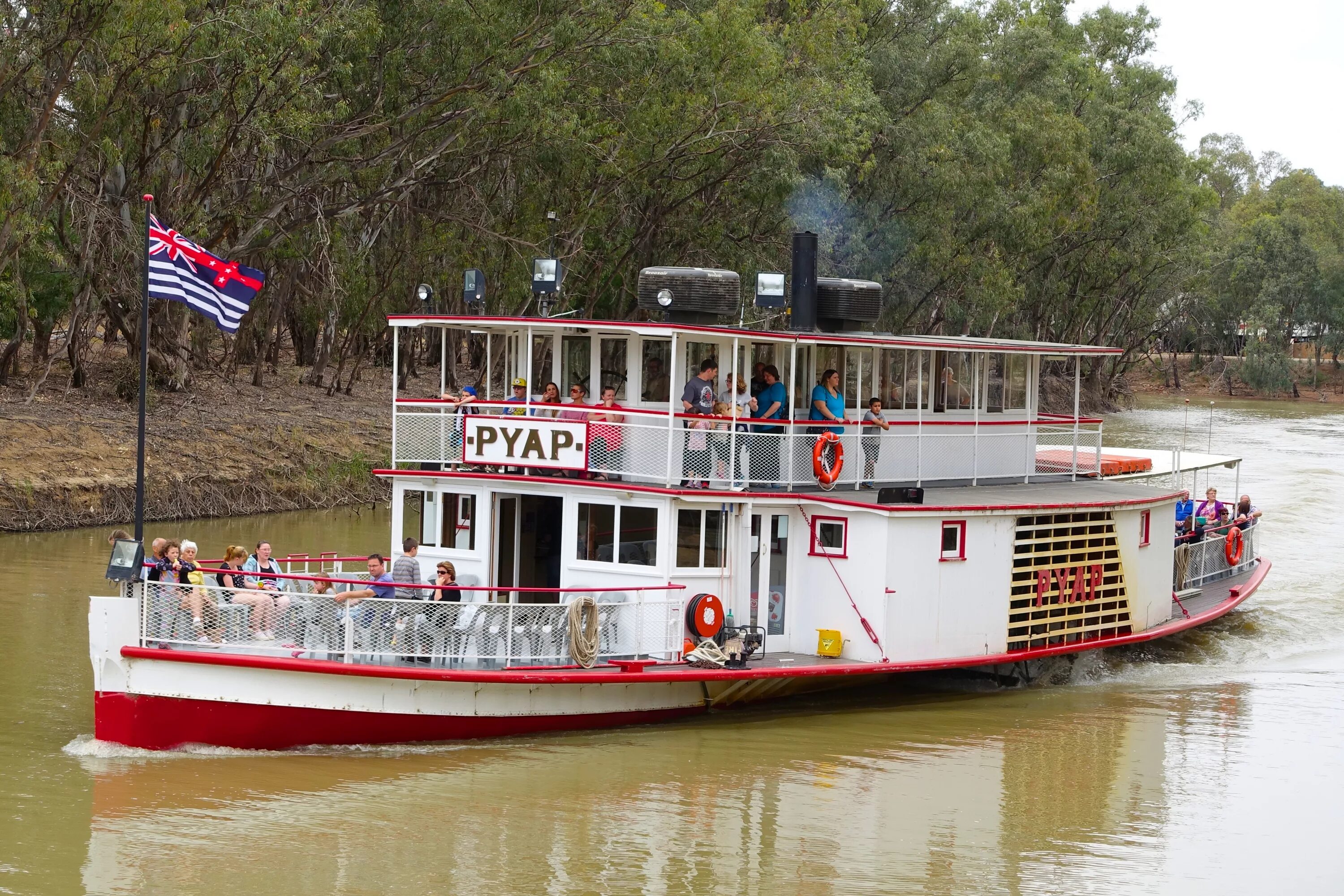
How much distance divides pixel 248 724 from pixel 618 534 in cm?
418

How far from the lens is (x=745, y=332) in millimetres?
16703

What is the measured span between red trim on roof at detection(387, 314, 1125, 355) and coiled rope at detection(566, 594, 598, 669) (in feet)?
9.88

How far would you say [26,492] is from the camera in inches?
1125

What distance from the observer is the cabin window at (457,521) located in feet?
55.7

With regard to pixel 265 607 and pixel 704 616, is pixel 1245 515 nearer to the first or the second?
pixel 704 616

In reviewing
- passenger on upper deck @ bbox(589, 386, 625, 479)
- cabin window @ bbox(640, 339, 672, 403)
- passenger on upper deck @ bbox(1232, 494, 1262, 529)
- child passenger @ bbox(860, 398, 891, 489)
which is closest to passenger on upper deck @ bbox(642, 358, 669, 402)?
cabin window @ bbox(640, 339, 672, 403)

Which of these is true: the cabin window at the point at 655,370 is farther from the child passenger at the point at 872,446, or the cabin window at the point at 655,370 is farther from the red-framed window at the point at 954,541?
the red-framed window at the point at 954,541

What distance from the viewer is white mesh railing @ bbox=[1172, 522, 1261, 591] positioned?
23203 mm

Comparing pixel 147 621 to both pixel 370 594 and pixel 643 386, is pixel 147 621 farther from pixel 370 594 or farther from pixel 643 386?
pixel 643 386

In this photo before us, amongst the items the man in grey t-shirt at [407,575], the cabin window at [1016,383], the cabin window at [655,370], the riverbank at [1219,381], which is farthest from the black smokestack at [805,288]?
the riverbank at [1219,381]

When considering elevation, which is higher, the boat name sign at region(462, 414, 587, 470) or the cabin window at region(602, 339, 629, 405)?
the cabin window at region(602, 339, 629, 405)

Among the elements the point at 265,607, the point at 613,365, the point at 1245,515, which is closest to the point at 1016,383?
the point at 613,365

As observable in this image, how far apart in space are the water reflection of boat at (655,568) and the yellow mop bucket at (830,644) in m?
0.04

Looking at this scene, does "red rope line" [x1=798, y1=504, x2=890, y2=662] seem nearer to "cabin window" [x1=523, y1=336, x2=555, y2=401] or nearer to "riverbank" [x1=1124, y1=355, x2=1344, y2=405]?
"cabin window" [x1=523, y1=336, x2=555, y2=401]
